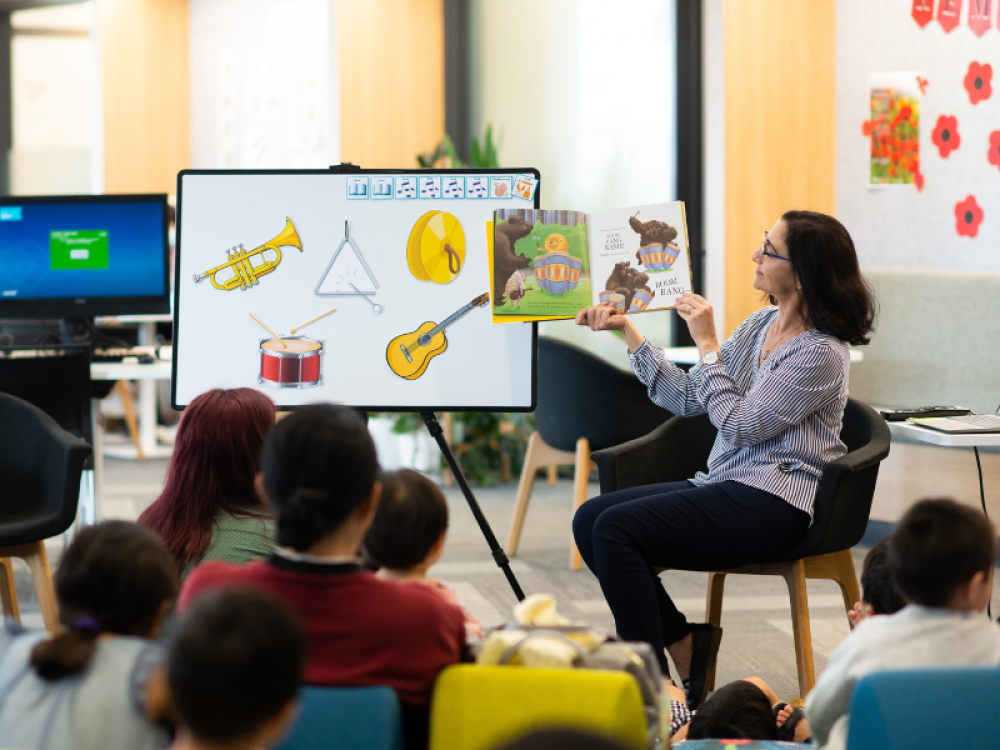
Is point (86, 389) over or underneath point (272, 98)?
underneath

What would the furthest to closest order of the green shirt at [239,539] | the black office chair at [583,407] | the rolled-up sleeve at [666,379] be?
the black office chair at [583,407], the rolled-up sleeve at [666,379], the green shirt at [239,539]

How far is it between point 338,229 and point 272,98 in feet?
18.7

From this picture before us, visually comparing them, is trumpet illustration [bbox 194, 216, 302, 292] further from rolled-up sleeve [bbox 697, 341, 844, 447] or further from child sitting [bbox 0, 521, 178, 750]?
child sitting [bbox 0, 521, 178, 750]

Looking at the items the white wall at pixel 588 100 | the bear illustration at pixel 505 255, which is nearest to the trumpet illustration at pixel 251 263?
the bear illustration at pixel 505 255

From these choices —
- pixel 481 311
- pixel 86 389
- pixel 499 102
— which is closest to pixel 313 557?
pixel 481 311

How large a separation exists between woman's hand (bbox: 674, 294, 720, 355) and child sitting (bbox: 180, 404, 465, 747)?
1.25 m

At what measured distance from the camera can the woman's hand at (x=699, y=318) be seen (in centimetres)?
251

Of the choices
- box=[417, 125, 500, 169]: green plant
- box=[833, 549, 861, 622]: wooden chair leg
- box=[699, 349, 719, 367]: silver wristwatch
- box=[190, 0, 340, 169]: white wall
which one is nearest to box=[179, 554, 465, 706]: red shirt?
box=[699, 349, 719, 367]: silver wristwatch

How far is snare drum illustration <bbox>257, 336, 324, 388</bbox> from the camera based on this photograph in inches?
105

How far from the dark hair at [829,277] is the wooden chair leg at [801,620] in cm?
53

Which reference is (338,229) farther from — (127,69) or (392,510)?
(127,69)

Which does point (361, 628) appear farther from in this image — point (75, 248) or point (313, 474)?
point (75, 248)

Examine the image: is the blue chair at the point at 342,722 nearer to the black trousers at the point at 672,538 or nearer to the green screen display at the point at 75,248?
the black trousers at the point at 672,538

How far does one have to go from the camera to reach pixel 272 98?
26.2 feet
